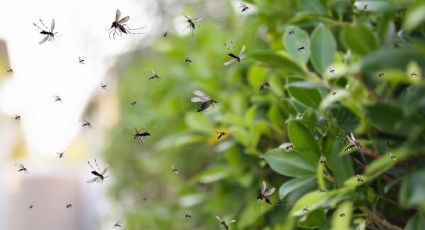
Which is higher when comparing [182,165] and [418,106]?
[418,106]

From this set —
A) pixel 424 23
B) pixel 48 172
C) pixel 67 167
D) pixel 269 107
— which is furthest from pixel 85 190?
pixel 424 23

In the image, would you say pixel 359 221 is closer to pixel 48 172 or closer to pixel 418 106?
pixel 418 106

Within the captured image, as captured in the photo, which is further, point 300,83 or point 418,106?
point 300,83

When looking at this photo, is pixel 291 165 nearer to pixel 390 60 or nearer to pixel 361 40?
pixel 361 40

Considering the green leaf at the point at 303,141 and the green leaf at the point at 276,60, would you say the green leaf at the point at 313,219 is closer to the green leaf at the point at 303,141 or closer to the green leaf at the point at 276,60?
the green leaf at the point at 303,141

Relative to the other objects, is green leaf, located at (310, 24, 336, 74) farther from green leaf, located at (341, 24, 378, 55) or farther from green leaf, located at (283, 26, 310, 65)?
green leaf, located at (341, 24, 378, 55)

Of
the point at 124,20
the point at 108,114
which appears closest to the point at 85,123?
the point at 124,20

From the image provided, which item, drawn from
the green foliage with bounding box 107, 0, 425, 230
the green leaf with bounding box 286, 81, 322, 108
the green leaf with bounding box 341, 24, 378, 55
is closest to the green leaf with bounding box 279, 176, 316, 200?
the green foliage with bounding box 107, 0, 425, 230
